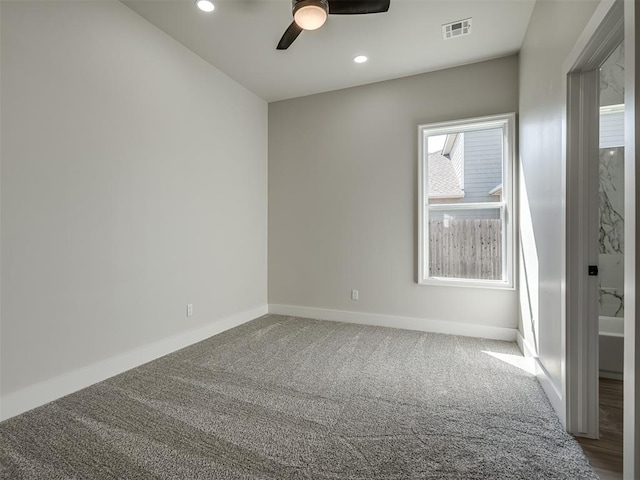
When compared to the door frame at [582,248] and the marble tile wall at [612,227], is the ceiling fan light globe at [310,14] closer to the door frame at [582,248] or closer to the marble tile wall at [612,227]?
the door frame at [582,248]

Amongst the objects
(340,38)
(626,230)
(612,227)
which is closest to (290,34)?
(340,38)

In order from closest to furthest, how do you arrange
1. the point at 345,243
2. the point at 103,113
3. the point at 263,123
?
1. the point at 103,113
2. the point at 345,243
3. the point at 263,123

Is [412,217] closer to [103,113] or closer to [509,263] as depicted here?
[509,263]

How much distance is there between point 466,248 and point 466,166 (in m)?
0.94

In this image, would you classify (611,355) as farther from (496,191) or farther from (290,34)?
(290,34)

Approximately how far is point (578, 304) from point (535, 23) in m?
2.27

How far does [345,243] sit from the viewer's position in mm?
4109

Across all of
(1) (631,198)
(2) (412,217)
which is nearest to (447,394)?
(1) (631,198)

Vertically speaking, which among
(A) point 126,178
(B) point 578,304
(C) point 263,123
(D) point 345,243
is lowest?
(B) point 578,304

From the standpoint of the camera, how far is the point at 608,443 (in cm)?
172

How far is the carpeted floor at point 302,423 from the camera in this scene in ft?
5.01

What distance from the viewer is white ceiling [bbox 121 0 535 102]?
2.62 m

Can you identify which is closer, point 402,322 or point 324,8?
point 324,8

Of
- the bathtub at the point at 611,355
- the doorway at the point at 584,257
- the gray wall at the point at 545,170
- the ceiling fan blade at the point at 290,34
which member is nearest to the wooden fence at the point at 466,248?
the gray wall at the point at 545,170
